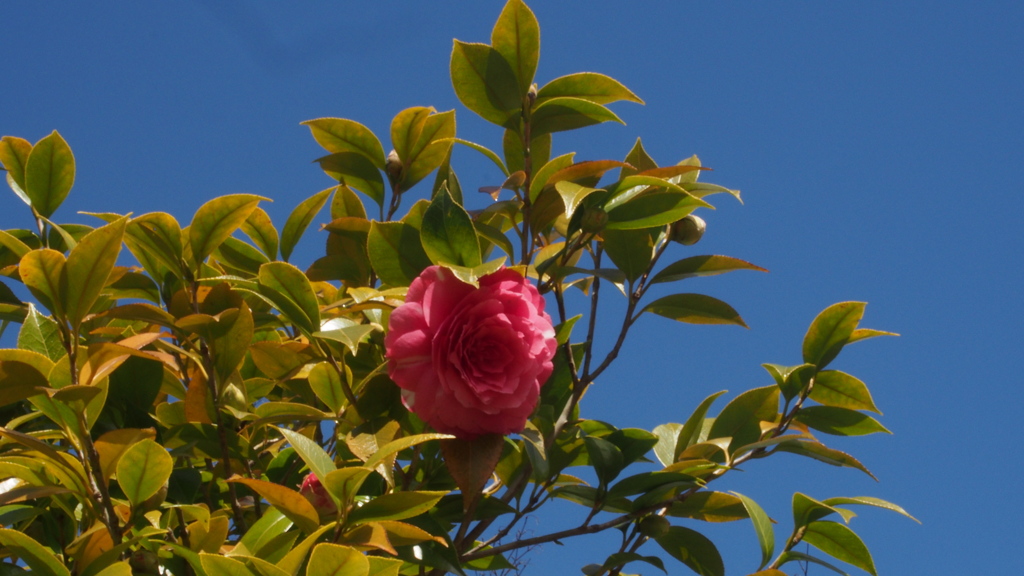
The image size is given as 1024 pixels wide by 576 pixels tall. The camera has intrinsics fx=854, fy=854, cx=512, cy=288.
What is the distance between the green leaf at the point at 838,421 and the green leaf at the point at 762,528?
7.2 inches

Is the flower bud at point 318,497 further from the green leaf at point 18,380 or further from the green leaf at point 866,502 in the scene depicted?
the green leaf at point 866,502

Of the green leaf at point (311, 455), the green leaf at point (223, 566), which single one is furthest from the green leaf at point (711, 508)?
the green leaf at point (223, 566)

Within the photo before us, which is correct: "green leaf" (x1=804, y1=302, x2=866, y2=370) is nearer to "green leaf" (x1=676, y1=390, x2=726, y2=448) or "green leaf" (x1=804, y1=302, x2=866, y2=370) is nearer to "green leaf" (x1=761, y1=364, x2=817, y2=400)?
"green leaf" (x1=761, y1=364, x2=817, y2=400)

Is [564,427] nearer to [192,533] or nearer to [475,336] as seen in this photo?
[475,336]

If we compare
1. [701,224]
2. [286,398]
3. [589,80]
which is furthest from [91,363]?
[701,224]

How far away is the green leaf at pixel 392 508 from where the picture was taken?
0.85 m

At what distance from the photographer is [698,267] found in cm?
121

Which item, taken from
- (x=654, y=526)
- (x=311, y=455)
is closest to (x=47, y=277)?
(x=311, y=455)

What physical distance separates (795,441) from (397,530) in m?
0.56

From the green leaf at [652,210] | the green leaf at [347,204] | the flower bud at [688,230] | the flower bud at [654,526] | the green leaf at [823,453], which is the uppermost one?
the flower bud at [688,230]

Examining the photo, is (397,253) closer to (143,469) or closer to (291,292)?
(291,292)

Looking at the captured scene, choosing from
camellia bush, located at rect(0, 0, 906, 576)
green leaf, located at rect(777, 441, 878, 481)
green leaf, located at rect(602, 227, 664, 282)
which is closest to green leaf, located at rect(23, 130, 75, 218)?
camellia bush, located at rect(0, 0, 906, 576)

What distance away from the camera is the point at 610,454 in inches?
44.5

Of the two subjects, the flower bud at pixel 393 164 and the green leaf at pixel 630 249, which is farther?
the flower bud at pixel 393 164
